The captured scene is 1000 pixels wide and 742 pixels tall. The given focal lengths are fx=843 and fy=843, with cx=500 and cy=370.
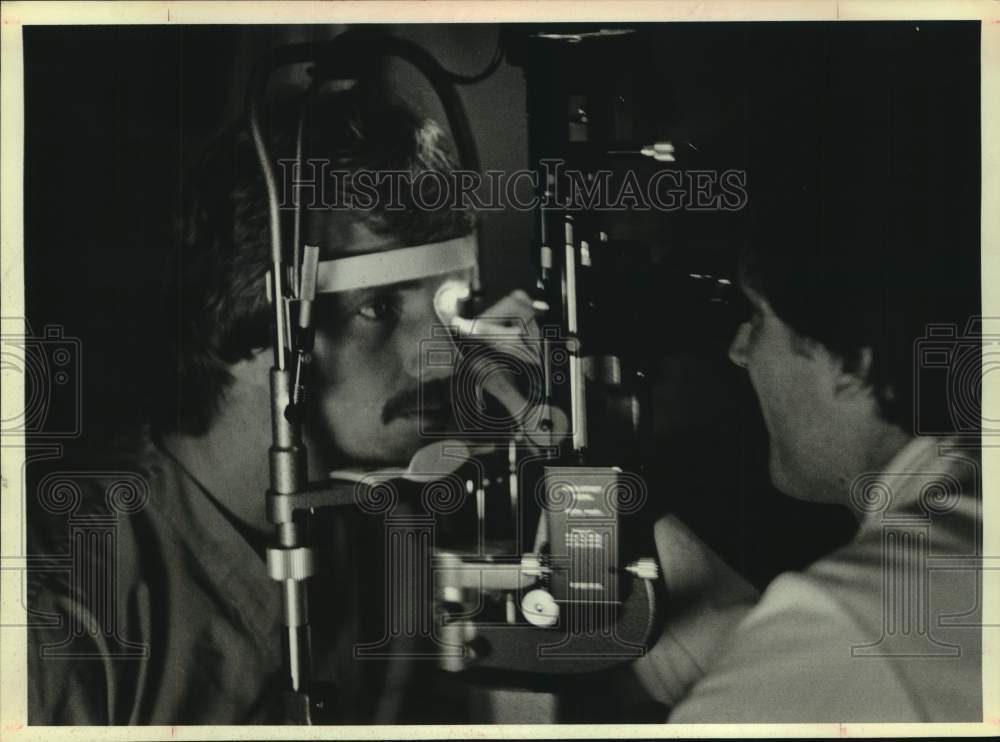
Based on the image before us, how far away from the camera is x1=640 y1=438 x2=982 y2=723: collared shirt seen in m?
1.25

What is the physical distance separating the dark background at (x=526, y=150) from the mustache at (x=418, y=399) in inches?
7.1

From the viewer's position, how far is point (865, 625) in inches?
49.6

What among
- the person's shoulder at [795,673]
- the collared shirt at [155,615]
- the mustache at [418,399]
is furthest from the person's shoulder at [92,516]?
the person's shoulder at [795,673]

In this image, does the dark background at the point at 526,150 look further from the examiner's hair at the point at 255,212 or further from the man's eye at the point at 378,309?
the man's eye at the point at 378,309

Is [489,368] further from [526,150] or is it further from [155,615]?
[155,615]

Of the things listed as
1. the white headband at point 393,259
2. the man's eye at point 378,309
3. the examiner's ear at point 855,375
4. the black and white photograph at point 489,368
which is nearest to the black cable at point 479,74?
the black and white photograph at point 489,368

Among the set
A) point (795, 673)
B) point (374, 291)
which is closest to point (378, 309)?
point (374, 291)

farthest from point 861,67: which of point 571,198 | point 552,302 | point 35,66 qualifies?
point 35,66

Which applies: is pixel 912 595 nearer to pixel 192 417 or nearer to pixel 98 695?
pixel 192 417

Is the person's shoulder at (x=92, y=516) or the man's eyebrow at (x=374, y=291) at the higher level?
the man's eyebrow at (x=374, y=291)

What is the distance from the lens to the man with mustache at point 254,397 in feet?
4.09

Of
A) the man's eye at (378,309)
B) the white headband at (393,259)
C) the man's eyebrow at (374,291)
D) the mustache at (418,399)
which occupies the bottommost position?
the mustache at (418,399)

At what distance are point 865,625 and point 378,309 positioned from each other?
866 millimetres

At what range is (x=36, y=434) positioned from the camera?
1.27 m
